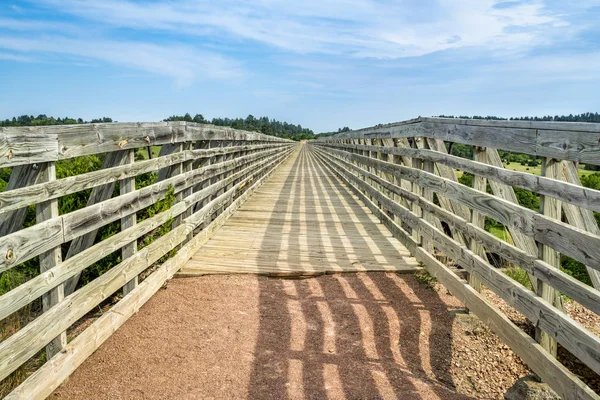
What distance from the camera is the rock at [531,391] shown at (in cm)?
274

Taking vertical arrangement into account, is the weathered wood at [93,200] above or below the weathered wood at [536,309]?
above

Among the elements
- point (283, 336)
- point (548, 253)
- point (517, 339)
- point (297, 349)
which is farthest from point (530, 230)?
point (283, 336)

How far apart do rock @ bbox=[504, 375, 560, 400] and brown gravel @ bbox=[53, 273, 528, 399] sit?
0.78ft

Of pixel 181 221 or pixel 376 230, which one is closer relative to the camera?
pixel 181 221

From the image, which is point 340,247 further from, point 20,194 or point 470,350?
point 20,194

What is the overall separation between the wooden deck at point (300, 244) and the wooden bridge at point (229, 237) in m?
0.04

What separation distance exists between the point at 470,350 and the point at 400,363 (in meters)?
0.65

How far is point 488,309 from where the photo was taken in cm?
357

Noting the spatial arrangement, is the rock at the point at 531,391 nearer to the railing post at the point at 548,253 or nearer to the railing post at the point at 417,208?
the railing post at the point at 548,253

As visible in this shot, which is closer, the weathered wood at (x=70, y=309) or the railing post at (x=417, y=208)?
the weathered wood at (x=70, y=309)

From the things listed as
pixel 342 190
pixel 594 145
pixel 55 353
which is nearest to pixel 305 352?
pixel 55 353

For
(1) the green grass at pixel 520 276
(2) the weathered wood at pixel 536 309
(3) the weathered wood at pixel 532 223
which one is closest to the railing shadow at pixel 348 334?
(2) the weathered wood at pixel 536 309

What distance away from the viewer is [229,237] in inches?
270

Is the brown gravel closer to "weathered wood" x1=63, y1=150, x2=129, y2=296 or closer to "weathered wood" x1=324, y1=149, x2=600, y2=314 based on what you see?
"weathered wood" x1=63, y1=150, x2=129, y2=296
